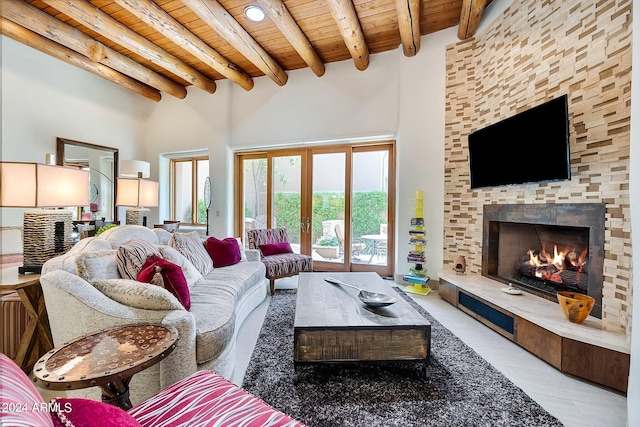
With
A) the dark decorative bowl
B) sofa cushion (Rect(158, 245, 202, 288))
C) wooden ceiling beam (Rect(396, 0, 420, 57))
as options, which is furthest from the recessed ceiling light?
the dark decorative bowl

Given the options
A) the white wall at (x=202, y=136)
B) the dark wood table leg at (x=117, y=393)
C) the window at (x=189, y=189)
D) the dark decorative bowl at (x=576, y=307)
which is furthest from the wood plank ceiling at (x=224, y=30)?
the dark wood table leg at (x=117, y=393)

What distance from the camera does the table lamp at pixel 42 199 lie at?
5.40ft

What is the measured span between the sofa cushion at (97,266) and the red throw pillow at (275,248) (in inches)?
85.4

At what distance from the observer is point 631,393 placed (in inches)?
51.7

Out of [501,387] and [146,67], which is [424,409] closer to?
[501,387]

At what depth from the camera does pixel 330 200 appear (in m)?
4.52

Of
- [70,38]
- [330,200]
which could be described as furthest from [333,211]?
[70,38]

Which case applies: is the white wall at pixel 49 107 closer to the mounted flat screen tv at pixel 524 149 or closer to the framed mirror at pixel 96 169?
the framed mirror at pixel 96 169

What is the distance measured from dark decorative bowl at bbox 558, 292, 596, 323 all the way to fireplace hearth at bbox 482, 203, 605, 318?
0.21m

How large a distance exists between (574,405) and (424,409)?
892 mm

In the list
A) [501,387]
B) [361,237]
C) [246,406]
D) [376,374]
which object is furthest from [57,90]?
[501,387]

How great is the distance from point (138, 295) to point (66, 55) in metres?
4.47

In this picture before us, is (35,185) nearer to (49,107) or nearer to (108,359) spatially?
(108,359)

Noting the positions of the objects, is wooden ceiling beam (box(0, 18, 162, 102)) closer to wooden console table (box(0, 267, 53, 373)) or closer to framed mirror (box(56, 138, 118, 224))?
framed mirror (box(56, 138, 118, 224))
